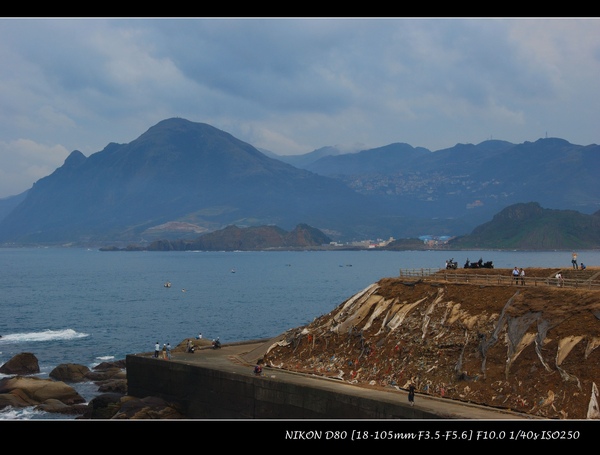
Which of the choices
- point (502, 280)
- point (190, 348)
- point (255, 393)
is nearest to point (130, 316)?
point (190, 348)

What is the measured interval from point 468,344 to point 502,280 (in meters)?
6.64

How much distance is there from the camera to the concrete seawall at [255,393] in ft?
119

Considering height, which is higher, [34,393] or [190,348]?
[190,348]

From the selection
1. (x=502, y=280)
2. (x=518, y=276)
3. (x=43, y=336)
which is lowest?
(x=43, y=336)

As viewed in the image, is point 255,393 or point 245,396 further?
point 245,396

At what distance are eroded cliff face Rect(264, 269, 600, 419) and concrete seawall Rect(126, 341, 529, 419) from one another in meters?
1.59

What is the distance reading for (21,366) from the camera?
233 feet

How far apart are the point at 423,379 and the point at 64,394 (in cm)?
3195

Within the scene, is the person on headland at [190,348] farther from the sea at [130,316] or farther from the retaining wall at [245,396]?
the sea at [130,316]

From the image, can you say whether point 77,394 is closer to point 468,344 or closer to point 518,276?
point 468,344

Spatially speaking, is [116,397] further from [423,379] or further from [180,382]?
[423,379]

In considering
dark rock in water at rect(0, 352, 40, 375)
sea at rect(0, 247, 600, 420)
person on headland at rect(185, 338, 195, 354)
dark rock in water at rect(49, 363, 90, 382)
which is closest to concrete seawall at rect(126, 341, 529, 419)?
person on headland at rect(185, 338, 195, 354)

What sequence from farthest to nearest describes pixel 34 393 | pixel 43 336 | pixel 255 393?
pixel 43 336 < pixel 34 393 < pixel 255 393

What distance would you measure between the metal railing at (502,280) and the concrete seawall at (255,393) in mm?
9939
